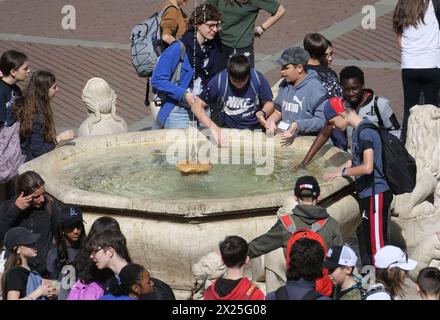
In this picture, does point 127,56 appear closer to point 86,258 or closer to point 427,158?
point 427,158

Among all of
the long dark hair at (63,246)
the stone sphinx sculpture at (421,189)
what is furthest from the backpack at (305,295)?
the stone sphinx sculpture at (421,189)

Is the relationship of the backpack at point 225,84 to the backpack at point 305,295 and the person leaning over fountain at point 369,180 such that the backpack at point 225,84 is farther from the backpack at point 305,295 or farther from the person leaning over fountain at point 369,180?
the backpack at point 305,295

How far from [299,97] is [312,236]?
298 centimetres

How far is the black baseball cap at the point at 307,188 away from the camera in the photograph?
841cm

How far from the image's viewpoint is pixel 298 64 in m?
10.8

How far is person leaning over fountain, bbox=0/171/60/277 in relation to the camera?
894 cm

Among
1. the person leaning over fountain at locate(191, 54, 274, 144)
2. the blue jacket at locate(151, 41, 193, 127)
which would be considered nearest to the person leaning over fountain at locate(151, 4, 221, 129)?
the blue jacket at locate(151, 41, 193, 127)

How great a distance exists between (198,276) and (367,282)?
45.3 inches

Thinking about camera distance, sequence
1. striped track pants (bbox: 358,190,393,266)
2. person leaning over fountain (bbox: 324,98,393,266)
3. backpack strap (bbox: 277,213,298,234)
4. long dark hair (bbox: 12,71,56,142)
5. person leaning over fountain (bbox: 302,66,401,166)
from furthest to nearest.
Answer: long dark hair (bbox: 12,71,56,142), person leaning over fountain (bbox: 302,66,401,166), striped track pants (bbox: 358,190,393,266), person leaning over fountain (bbox: 324,98,393,266), backpack strap (bbox: 277,213,298,234)

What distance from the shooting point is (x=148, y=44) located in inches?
466

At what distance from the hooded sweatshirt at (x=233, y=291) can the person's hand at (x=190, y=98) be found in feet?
12.4

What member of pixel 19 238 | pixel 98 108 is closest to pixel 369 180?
pixel 19 238

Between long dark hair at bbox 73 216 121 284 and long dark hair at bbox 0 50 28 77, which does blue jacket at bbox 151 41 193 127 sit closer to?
long dark hair at bbox 0 50 28 77

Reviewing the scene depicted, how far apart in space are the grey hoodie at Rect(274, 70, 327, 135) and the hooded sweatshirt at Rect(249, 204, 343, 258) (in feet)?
8.27
